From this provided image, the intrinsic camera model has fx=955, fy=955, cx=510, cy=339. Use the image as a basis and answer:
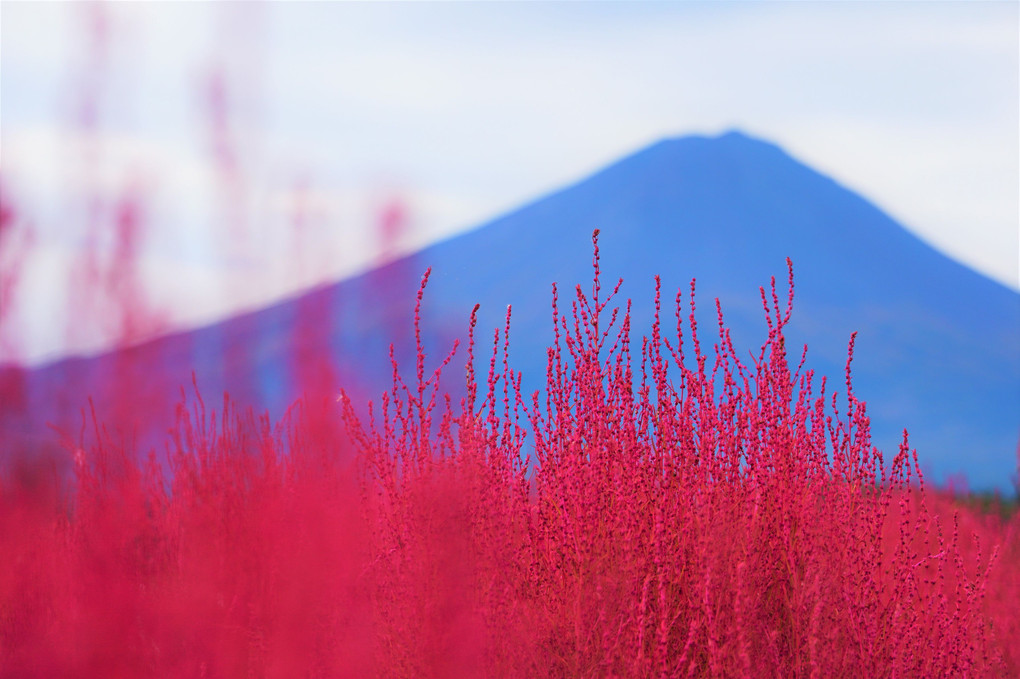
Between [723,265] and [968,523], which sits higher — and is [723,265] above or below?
above

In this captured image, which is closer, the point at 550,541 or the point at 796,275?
the point at 550,541

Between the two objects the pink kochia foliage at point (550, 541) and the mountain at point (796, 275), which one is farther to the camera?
the mountain at point (796, 275)

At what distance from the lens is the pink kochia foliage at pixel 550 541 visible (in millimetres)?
2908

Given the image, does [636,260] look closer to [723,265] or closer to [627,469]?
[723,265]

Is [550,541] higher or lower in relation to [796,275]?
lower

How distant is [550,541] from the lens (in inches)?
123

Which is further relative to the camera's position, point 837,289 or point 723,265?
point 837,289

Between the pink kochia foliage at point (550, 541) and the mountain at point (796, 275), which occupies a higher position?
the mountain at point (796, 275)

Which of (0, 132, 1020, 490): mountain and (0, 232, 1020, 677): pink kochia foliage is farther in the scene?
(0, 132, 1020, 490): mountain

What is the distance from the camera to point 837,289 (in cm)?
3234

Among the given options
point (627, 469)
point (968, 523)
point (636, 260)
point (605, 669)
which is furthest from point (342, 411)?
point (636, 260)

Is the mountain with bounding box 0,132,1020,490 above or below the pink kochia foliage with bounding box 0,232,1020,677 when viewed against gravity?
above

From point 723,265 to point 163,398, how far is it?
2744 centimetres

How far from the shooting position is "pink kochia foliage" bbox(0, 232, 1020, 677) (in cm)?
291
